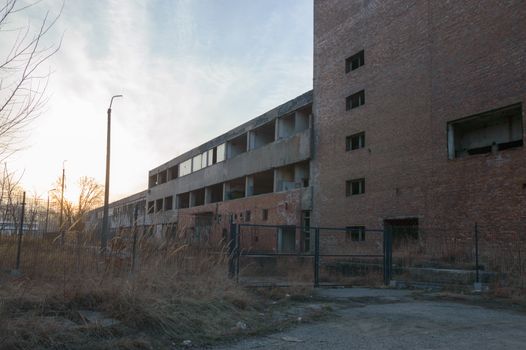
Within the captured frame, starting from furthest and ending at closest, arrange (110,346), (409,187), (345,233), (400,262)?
(345,233)
(409,187)
(400,262)
(110,346)

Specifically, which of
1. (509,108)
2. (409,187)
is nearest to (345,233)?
(409,187)

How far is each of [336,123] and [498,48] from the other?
407 inches

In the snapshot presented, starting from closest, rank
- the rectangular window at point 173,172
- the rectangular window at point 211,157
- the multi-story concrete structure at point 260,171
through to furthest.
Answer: the multi-story concrete structure at point 260,171, the rectangular window at point 211,157, the rectangular window at point 173,172

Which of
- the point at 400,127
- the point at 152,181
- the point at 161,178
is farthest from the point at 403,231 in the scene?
the point at 152,181

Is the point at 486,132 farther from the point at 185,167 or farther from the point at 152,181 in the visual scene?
the point at 152,181

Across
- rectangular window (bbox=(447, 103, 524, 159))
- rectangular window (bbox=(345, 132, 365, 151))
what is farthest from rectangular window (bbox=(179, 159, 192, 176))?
rectangular window (bbox=(447, 103, 524, 159))

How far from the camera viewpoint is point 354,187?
26.9 meters

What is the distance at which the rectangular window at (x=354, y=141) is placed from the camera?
87.2 ft

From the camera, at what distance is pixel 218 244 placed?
1166 cm

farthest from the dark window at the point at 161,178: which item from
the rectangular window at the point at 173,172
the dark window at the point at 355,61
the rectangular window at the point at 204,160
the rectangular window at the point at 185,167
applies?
the dark window at the point at 355,61

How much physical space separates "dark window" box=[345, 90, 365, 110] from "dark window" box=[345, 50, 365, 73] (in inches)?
62.7

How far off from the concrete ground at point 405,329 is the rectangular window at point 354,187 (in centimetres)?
1514

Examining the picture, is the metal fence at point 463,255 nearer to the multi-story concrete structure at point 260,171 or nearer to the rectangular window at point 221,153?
the multi-story concrete structure at point 260,171

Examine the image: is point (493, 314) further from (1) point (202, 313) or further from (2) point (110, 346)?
(2) point (110, 346)
